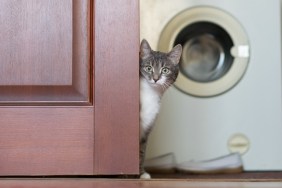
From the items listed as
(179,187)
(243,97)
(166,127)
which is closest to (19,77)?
(179,187)

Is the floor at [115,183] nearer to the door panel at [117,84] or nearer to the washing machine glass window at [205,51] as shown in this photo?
the door panel at [117,84]

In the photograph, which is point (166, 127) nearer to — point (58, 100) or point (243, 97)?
point (243, 97)

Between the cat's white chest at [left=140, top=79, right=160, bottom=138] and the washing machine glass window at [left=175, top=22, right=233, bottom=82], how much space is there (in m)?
0.31

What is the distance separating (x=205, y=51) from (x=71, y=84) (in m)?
0.74

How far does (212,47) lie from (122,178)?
2.53ft

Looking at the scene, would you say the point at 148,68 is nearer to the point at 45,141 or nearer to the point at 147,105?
the point at 147,105

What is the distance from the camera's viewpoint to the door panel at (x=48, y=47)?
986 mm

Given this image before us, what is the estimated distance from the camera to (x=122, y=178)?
98 centimetres

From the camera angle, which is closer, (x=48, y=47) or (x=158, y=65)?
(x=48, y=47)

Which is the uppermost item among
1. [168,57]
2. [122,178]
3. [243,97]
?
[168,57]

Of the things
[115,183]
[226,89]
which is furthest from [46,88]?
[226,89]

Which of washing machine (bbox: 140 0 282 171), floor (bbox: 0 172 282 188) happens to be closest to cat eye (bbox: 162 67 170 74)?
washing machine (bbox: 140 0 282 171)

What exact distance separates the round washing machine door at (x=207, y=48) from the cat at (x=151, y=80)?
20 cm

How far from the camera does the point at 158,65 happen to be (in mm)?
1316
